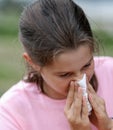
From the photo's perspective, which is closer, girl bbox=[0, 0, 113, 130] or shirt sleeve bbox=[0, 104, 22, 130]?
girl bbox=[0, 0, 113, 130]

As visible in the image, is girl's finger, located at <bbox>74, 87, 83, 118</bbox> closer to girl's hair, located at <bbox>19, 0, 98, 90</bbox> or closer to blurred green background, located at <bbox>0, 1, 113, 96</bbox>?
girl's hair, located at <bbox>19, 0, 98, 90</bbox>

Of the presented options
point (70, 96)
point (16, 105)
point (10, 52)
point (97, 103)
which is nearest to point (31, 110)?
Answer: point (16, 105)

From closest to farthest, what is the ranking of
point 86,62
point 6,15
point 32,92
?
point 86,62 → point 32,92 → point 6,15

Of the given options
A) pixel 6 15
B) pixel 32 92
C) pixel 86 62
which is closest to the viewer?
pixel 86 62

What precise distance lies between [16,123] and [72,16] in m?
0.58

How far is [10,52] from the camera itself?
343 inches

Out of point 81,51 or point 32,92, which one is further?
point 32,92

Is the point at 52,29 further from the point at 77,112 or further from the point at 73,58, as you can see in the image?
the point at 77,112

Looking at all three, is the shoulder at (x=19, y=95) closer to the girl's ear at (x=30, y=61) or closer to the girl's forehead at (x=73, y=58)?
the girl's ear at (x=30, y=61)

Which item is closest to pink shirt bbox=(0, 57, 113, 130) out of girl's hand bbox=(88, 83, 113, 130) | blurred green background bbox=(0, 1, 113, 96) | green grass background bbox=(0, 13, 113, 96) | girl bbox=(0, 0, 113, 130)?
girl bbox=(0, 0, 113, 130)

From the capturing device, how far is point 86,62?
10.1 feet

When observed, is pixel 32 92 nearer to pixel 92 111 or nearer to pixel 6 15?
pixel 92 111

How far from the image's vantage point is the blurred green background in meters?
7.15

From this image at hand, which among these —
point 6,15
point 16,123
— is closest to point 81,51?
point 16,123
